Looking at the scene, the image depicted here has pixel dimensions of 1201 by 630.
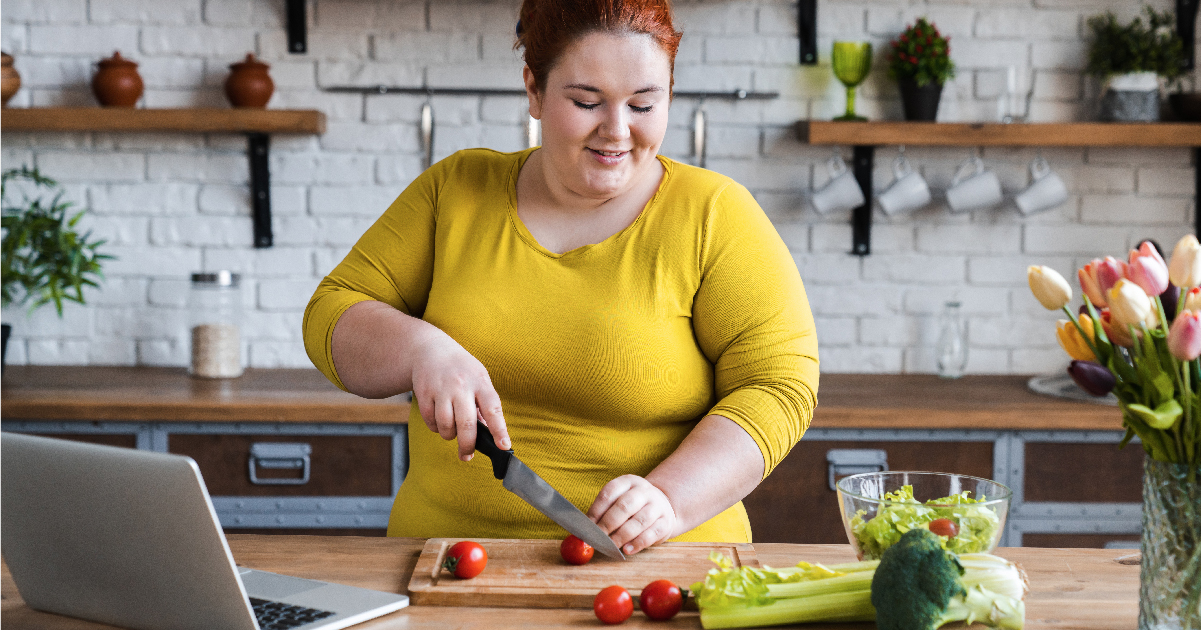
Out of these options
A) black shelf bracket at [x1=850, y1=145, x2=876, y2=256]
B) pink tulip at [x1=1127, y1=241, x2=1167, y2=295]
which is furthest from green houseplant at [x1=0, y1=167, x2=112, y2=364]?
pink tulip at [x1=1127, y1=241, x2=1167, y2=295]

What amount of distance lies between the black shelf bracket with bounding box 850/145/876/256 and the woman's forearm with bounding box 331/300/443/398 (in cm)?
176

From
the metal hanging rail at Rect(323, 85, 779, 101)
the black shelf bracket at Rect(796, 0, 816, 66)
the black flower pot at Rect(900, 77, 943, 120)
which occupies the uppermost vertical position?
the black shelf bracket at Rect(796, 0, 816, 66)

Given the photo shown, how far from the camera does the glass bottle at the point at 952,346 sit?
2.74 meters

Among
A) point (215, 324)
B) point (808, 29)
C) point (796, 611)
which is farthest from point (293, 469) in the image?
point (808, 29)

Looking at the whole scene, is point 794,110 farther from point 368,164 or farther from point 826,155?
point 368,164

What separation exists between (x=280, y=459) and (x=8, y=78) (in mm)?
1230

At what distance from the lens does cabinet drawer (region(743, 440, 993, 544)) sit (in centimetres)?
233

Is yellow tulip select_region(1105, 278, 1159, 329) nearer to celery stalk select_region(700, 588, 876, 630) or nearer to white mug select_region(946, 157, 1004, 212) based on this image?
celery stalk select_region(700, 588, 876, 630)

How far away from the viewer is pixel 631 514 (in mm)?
1180

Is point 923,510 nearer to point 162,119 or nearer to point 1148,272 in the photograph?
point 1148,272

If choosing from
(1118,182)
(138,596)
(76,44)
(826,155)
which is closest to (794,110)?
(826,155)

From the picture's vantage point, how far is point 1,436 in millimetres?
937

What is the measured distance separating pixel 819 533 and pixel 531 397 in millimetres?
1194

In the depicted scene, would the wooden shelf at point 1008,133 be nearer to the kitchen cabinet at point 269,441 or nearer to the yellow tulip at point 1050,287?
the kitchen cabinet at point 269,441
